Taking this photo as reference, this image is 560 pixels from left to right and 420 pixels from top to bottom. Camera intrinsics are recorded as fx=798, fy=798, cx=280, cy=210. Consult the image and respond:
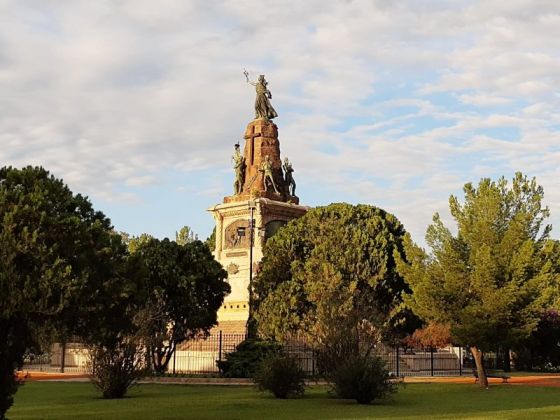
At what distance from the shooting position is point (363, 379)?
22.7m

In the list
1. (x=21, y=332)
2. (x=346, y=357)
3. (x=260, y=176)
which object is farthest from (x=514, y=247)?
(x=260, y=176)

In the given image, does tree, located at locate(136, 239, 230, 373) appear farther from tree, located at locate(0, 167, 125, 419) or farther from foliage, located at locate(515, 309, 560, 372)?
foliage, located at locate(515, 309, 560, 372)

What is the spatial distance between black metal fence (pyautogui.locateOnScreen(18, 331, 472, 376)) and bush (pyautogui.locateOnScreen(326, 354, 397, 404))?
595 inches

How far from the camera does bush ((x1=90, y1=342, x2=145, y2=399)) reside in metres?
24.0

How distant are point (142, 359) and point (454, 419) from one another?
38.2 feet

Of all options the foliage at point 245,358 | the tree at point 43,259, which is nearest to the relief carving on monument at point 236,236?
the foliage at point 245,358

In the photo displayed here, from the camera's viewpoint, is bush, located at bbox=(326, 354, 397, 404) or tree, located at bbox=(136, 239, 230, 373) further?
tree, located at bbox=(136, 239, 230, 373)

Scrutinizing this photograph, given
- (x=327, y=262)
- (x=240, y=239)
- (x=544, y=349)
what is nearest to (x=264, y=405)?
(x=327, y=262)

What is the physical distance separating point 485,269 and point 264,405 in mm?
11386

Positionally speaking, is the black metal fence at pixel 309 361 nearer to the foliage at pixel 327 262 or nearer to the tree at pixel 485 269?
the foliage at pixel 327 262

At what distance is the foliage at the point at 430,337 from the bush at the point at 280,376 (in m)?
20.2

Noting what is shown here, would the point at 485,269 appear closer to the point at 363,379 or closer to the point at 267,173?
the point at 363,379

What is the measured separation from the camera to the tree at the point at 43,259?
14070mm

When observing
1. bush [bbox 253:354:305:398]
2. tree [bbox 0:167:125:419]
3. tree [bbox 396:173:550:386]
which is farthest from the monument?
tree [bbox 0:167:125:419]
